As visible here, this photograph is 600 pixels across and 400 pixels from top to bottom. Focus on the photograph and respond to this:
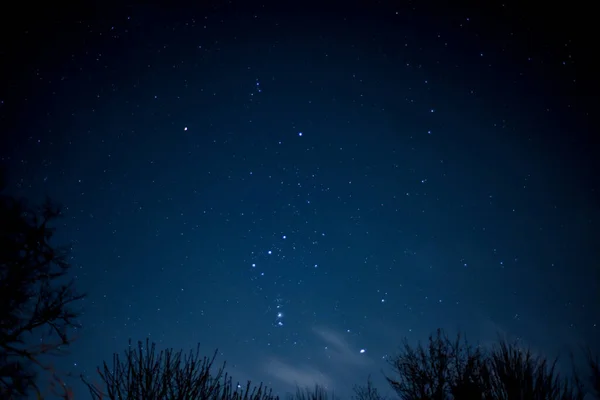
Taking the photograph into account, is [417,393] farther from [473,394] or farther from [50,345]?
[50,345]

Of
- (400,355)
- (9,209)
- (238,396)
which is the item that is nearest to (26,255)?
(9,209)

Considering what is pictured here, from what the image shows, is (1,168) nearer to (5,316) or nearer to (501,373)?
(5,316)

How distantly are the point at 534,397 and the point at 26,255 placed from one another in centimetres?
1652

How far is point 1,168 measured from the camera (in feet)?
31.0

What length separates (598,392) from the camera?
373 inches

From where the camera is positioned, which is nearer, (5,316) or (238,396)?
(238,396)

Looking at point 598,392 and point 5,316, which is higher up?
point 5,316

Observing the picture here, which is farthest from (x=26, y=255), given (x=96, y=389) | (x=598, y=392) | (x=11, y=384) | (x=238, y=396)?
(x=598, y=392)

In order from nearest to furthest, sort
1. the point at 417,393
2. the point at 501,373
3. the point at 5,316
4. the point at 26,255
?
1. the point at 501,373
2. the point at 5,316
3. the point at 26,255
4. the point at 417,393

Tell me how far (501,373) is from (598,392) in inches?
163

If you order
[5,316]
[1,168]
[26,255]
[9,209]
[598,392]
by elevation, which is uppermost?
[1,168]

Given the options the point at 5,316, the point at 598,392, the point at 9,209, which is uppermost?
the point at 9,209

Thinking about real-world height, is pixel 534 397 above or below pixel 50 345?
below

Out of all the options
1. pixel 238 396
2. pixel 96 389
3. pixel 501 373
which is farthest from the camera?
pixel 501 373
